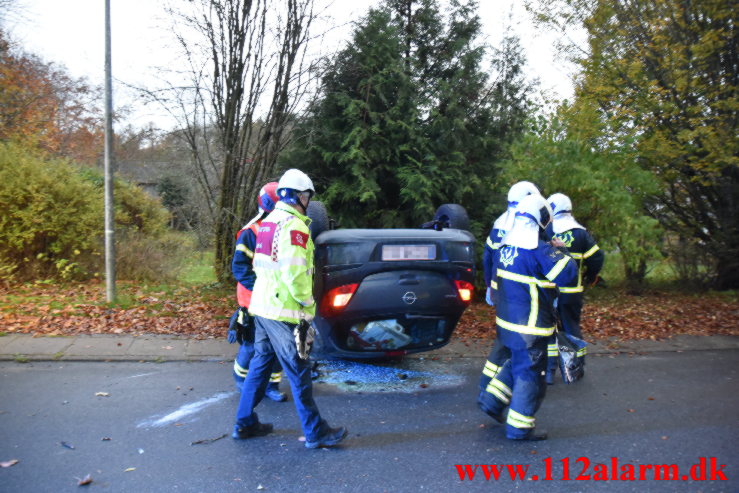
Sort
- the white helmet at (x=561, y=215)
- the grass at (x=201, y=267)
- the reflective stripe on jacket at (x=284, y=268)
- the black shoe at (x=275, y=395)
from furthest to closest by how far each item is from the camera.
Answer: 1. the grass at (x=201, y=267)
2. the white helmet at (x=561, y=215)
3. the black shoe at (x=275, y=395)
4. the reflective stripe on jacket at (x=284, y=268)

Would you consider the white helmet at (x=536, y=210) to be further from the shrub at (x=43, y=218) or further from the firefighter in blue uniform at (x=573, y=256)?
the shrub at (x=43, y=218)

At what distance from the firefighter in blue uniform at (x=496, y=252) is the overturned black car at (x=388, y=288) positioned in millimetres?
429

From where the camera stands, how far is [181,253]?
11766 millimetres

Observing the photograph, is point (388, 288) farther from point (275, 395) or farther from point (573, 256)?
point (573, 256)

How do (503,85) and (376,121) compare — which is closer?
(376,121)

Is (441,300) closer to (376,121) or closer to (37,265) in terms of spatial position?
(376,121)

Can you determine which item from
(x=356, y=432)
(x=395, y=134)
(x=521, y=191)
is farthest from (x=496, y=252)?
(x=395, y=134)

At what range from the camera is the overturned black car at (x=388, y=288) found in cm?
459

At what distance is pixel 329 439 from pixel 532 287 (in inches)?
70.9

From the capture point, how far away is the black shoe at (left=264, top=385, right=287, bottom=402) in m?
4.77

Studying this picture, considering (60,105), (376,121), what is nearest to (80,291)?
(376,121)

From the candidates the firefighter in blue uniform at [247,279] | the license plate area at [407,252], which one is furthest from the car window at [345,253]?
the firefighter in blue uniform at [247,279]

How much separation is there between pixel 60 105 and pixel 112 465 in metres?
25.7

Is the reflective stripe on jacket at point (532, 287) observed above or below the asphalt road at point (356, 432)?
above
